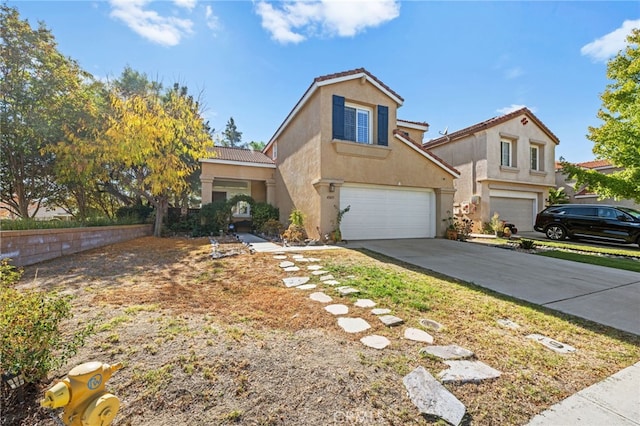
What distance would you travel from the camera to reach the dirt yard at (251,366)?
2109mm

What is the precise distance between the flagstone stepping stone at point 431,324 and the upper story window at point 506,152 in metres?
16.9

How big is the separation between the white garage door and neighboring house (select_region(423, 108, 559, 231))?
578 cm

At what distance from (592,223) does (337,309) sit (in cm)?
1587

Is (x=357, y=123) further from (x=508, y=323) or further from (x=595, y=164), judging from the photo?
(x=595, y=164)

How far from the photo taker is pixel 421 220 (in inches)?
490

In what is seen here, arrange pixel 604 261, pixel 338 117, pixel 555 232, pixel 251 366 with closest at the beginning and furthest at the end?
pixel 251 366 < pixel 604 261 < pixel 338 117 < pixel 555 232

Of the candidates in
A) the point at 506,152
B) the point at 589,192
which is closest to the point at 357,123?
the point at 506,152

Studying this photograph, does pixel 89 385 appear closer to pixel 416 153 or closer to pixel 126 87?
pixel 416 153

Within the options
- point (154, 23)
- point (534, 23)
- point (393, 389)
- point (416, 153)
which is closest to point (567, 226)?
point (416, 153)

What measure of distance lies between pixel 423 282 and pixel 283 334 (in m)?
3.53

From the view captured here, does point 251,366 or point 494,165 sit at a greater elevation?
point 494,165

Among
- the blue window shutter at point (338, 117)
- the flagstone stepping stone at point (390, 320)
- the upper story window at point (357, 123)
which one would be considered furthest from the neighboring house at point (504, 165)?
the flagstone stepping stone at point (390, 320)

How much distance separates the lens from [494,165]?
52.6 feet

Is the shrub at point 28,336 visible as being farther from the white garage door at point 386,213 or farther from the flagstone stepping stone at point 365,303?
the white garage door at point 386,213
